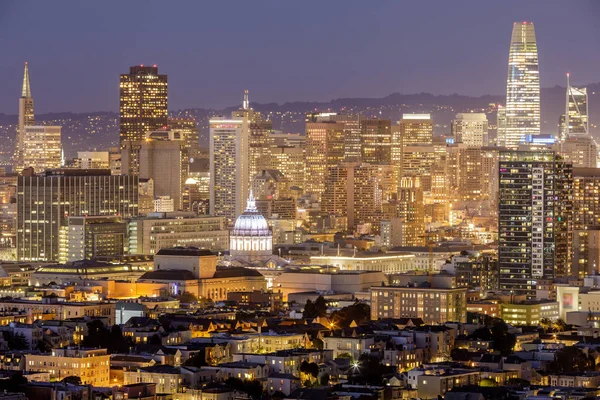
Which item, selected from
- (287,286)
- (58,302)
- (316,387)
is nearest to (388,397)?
(316,387)

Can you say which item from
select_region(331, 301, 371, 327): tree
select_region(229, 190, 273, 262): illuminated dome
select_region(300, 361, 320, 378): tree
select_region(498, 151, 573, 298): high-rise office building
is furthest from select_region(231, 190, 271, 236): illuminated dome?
select_region(300, 361, 320, 378): tree

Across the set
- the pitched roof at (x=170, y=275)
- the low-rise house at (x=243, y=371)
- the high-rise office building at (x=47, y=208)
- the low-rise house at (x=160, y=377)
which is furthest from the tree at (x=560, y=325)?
the high-rise office building at (x=47, y=208)

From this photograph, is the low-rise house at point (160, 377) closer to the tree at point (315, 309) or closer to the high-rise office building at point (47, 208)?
the tree at point (315, 309)

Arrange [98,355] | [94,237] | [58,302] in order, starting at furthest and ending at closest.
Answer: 1. [94,237]
2. [58,302]
3. [98,355]

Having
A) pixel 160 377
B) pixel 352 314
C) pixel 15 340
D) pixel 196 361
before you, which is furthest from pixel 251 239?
pixel 160 377

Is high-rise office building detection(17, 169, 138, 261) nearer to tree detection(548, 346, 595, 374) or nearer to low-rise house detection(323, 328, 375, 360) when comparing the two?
low-rise house detection(323, 328, 375, 360)

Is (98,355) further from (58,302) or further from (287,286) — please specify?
(287,286)
